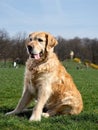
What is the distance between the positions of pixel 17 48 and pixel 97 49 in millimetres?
37494

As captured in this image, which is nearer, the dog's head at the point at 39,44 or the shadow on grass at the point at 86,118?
the shadow on grass at the point at 86,118

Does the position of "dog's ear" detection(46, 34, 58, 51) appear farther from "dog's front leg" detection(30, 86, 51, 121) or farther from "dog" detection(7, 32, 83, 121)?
"dog's front leg" detection(30, 86, 51, 121)

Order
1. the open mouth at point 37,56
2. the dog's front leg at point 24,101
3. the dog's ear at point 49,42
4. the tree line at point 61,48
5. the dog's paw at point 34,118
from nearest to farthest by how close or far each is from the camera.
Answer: the dog's paw at point 34,118 < the open mouth at point 37,56 < the dog's ear at point 49,42 < the dog's front leg at point 24,101 < the tree line at point 61,48

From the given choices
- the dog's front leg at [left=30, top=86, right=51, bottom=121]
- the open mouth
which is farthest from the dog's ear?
the dog's front leg at [left=30, top=86, right=51, bottom=121]

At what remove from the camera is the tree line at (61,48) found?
95.9 meters

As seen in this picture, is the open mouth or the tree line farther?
the tree line

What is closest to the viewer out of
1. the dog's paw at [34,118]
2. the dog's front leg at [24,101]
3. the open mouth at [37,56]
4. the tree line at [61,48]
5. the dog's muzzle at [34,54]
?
the dog's paw at [34,118]

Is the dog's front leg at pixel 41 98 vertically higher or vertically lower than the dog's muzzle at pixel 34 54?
lower

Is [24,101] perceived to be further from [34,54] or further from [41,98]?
[34,54]

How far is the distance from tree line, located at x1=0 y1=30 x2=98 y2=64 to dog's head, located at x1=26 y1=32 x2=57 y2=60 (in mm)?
69688

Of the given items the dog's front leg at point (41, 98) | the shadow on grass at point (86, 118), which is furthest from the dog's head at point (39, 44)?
the shadow on grass at point (86, 118)

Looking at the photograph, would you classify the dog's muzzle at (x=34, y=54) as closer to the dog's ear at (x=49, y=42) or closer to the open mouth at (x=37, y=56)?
the open mouth at (x=37, y=56)

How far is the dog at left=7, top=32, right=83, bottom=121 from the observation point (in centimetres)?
784

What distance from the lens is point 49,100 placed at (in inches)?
320
